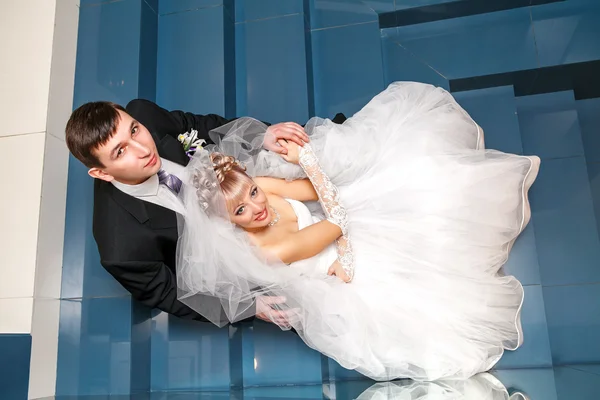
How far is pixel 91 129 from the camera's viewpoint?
203cm

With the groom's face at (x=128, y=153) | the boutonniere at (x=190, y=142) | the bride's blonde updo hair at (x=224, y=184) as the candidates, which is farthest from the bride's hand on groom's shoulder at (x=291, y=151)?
the groom's face at (x=128, y=153)

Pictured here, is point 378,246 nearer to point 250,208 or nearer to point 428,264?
point 428,264

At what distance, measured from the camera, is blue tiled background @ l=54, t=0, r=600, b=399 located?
2.57 metres

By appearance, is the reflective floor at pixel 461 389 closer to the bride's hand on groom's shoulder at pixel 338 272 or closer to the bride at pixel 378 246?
the bride at pixel 378 246

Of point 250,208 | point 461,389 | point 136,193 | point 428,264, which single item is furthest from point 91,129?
point 461,389

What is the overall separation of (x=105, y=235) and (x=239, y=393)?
0.91 meters

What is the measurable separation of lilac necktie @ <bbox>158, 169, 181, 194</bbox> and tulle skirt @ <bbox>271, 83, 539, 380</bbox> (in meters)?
0.59

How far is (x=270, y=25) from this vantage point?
3162mm

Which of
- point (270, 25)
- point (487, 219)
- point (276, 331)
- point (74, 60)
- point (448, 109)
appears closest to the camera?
point (487, 219)

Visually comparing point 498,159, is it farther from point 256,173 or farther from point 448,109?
point 256,173

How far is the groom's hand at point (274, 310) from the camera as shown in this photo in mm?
2150

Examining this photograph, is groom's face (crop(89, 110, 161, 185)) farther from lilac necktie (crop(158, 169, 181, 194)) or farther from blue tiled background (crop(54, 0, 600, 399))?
blue tiled background (crop(54, 0, 600, 399))

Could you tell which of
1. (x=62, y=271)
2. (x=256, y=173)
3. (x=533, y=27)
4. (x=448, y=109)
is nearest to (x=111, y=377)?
(x=62, y=271)

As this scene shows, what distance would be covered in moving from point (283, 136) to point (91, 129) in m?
0.73
